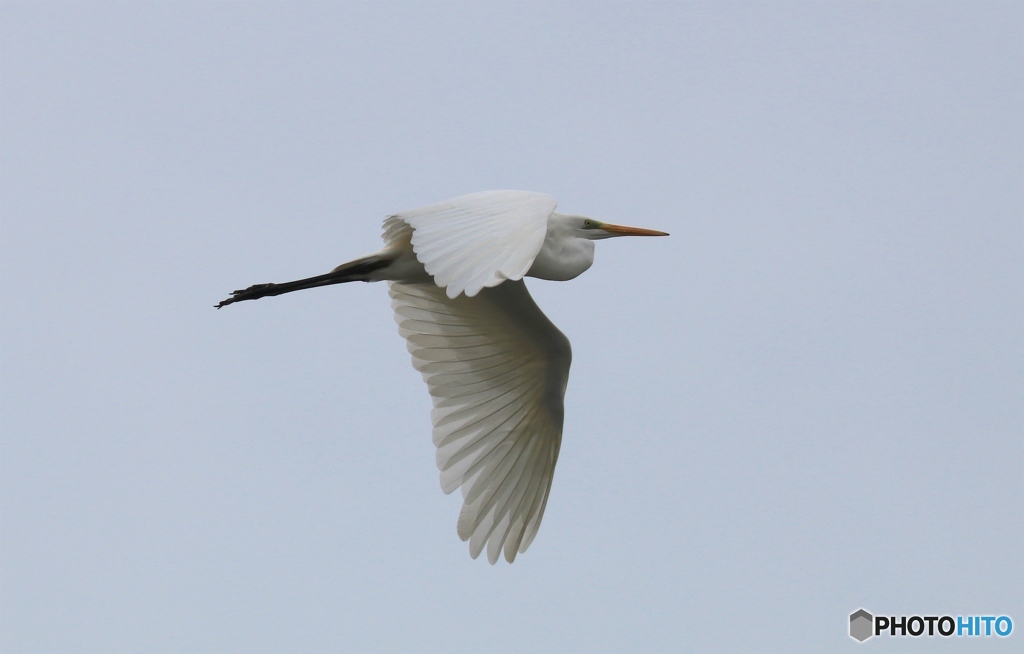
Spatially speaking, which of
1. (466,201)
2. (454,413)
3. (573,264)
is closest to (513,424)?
(454,413)

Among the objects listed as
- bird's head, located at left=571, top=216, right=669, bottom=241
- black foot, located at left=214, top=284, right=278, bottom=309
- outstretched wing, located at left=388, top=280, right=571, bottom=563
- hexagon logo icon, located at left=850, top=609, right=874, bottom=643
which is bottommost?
hexagon logo icon, located at left=850, top=609, right=874, bottom=643

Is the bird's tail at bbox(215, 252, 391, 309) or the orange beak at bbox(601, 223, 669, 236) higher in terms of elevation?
the orange beak at bbox(601, 223, 669, 236)

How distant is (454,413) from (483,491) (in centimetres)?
58

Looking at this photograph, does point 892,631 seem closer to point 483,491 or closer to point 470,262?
point 483,491

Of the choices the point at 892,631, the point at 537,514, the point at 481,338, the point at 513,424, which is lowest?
the point at 892,631

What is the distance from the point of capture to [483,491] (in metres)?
9.09

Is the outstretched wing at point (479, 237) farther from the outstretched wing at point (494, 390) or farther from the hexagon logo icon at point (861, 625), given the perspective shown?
the hexagon logo icon at point (861, 625)

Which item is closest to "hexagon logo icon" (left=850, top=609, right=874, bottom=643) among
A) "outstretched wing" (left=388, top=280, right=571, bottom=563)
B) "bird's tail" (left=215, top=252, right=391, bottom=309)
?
"outstretched wing" (left=388, top=280, right=571, bottom=563)

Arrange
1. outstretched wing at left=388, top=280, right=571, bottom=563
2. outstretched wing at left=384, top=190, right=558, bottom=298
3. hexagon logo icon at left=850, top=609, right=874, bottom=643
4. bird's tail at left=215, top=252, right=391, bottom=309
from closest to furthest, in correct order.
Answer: outstretched wing at left=384, top=190, right=558, bottom=298
bird's tail at left=215, top=252, right=391, bottom=309
outstretched wing at left=388, top=280, right=571, bottom=563
hexagon logo icon at left=850, top=609, right=874, bottom=643

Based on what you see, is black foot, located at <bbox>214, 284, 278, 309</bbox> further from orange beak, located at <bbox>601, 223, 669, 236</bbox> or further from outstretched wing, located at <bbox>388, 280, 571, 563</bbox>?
orange beak, located at <bbox>601, 223, 669, 236</bbox>

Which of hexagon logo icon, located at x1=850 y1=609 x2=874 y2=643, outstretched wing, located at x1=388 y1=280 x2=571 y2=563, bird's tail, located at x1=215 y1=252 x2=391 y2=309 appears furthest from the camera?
hexagon logo icon, located at x1=850 y1=609 x2=874 y2=643

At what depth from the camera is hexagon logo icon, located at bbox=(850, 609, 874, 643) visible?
1053 cm

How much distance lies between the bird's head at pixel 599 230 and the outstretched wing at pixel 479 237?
1782 mm

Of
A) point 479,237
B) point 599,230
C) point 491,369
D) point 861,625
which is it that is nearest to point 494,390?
point 491,369
